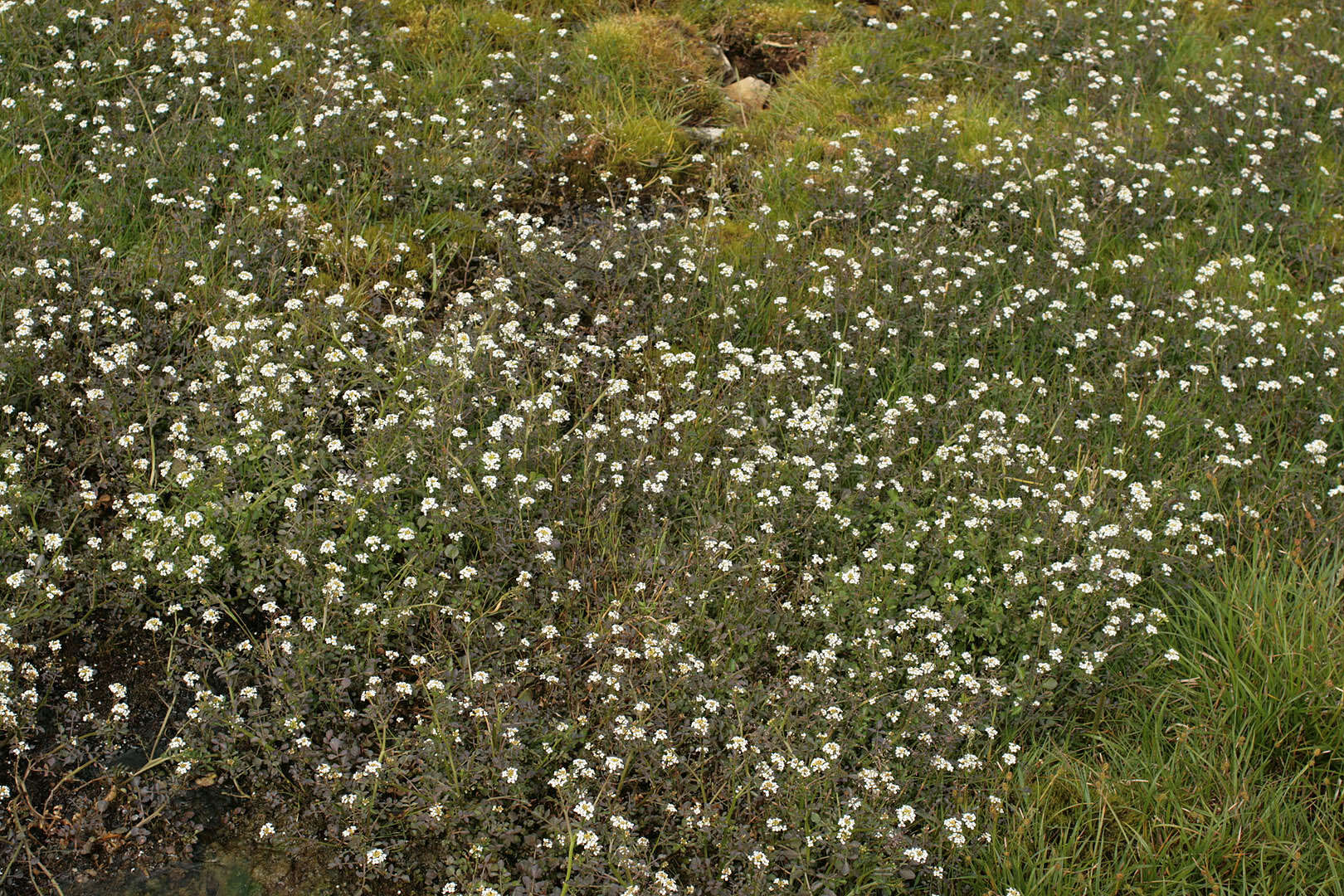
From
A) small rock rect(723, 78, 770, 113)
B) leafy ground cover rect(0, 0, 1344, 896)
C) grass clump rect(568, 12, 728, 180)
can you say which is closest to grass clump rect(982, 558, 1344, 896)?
leafy ground cover rect(0, 0, 1344, 896)

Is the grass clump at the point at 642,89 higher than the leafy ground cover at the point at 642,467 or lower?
higher

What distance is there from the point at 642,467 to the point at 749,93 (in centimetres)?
413

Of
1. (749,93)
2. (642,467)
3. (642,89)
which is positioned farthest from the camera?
(749,93)

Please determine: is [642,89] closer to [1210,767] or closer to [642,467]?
[642,467]

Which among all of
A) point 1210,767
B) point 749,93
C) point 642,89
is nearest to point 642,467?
point 1210,767

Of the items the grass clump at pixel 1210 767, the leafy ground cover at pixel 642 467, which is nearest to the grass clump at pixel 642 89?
the leafy ground cover at pixel 642 467

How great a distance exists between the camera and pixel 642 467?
5.09 meters

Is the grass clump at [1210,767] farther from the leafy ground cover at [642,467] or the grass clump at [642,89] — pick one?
the grass clump at [642,89]

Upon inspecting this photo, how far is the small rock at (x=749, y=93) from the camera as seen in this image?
8008 mm

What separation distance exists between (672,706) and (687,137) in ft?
15.2

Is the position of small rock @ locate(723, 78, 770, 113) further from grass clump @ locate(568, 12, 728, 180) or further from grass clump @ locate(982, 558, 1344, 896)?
grass clump @ locate(982, 558, 1344, 896)

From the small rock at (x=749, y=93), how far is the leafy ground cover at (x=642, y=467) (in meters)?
0.14

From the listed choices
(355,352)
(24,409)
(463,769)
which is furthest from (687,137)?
(463,769)

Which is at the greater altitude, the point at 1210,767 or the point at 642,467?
the point at 642,467
